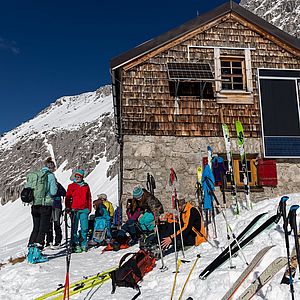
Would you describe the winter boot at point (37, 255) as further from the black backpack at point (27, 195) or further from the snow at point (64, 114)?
the snow at point (64, 114)

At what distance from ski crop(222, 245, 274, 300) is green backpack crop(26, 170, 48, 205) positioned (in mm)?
4183

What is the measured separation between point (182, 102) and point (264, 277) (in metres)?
7.60

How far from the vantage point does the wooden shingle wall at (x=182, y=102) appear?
11.4 meters

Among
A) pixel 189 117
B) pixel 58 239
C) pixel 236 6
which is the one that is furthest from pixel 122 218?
pixel 236 6

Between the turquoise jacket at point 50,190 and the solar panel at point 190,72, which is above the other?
the solar panel at point 190,72

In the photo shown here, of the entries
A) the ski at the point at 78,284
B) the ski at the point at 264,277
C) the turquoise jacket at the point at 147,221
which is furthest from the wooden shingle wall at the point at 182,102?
the ski at the point at 264,277

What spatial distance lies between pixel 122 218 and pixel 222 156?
3543mm

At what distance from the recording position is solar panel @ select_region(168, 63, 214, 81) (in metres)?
11.2

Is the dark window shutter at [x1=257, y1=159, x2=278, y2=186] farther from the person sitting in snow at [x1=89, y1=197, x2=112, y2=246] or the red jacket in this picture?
the red jacket

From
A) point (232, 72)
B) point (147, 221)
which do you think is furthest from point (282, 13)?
point (147, 221)

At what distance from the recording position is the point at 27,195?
→ 7.27m

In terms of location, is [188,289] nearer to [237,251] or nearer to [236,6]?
[237,251]

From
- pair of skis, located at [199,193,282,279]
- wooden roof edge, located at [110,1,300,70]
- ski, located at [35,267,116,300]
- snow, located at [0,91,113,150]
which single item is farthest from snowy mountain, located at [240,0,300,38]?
ski, located at [35,267,116,300]

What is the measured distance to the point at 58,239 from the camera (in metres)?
9.88
